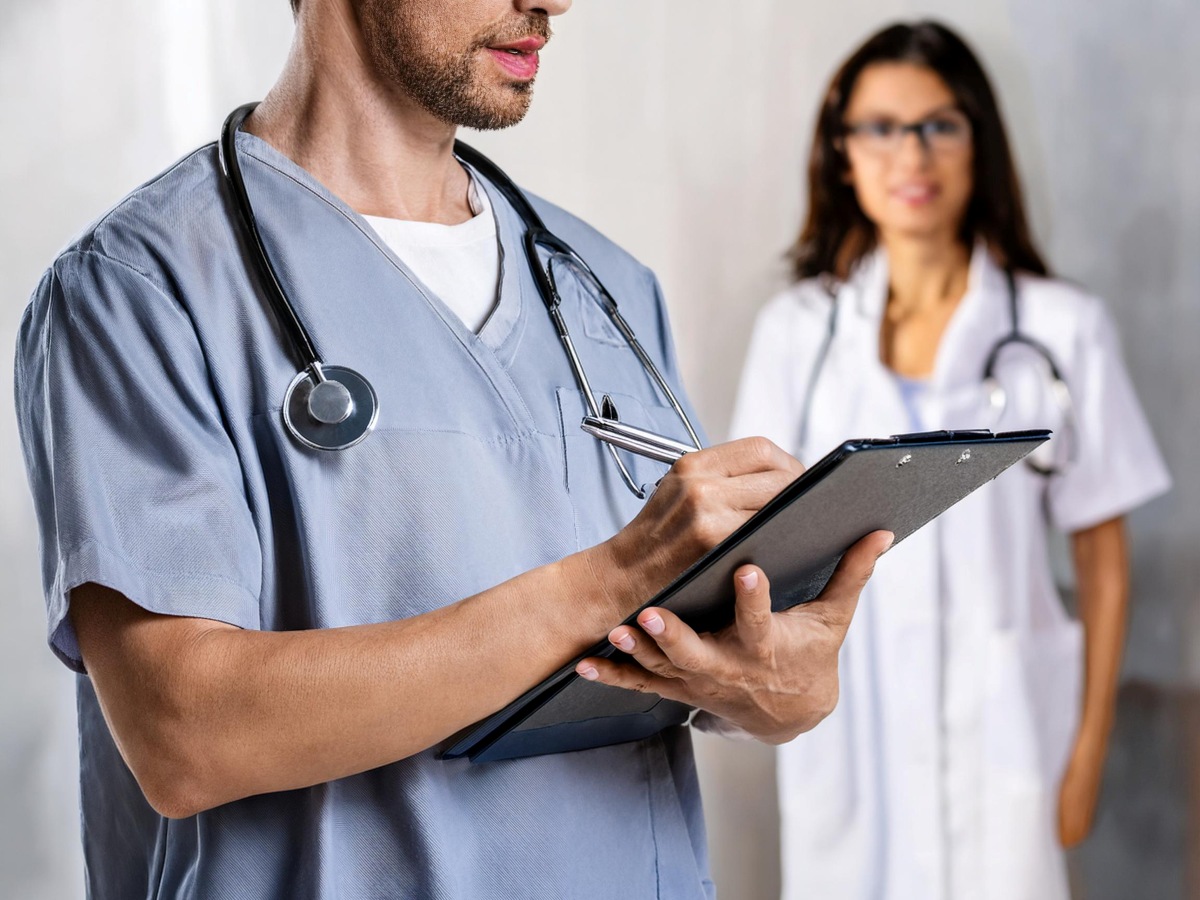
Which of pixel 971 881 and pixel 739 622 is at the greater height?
pixel 739 622

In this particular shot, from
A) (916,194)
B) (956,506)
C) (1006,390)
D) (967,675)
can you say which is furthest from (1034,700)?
(916,194)

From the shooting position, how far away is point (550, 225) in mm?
925

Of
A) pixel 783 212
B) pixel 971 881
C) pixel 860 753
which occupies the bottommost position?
pixel 971 881

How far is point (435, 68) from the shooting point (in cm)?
78

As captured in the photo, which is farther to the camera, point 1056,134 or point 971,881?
point 1056,134

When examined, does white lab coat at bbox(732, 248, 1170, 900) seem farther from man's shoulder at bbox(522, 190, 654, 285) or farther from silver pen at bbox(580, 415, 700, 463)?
silver pen at bbox(580, 415, 700, 463)

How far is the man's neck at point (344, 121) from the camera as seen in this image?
2.61 ft

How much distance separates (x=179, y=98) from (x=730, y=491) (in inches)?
39.0

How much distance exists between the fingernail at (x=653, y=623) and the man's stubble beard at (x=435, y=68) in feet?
1.26

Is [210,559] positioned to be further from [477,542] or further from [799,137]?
[799,137]

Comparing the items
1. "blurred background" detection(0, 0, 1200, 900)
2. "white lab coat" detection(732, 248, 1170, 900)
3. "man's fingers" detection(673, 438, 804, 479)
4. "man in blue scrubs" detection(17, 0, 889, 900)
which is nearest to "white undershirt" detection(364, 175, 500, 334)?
"man in blue scrubs" detection(17, 0, 889, 900)

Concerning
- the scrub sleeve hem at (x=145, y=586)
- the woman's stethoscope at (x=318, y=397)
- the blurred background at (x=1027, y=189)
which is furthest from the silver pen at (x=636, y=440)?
the blurred background at (x=1027, y=189)

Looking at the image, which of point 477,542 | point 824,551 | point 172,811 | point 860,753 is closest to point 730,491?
point 824,551

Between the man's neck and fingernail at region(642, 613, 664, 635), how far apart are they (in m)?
0.38
